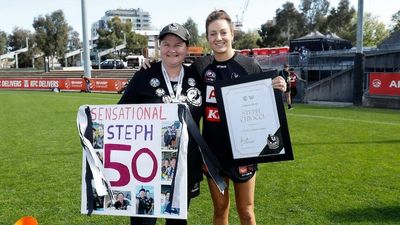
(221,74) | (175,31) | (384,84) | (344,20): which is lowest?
(384,84)

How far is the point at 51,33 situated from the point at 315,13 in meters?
50.9

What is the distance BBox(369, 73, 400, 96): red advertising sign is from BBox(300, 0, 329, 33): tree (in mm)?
63952

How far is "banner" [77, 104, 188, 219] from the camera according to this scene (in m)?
2.98

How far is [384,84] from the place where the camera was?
759 inches

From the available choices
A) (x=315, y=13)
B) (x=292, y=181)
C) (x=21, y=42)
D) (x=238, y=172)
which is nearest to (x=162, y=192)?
(x=238, y=172)

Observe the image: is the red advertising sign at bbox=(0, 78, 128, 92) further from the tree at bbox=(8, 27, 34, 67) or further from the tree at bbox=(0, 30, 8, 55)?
the tree at bbox=(0, 30, 8, 55)

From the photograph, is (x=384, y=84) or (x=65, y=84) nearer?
(x=384, y=84)

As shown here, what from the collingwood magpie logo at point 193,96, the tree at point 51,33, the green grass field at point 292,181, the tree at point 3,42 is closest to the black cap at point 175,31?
the collingwood magpie logo at point 193,96

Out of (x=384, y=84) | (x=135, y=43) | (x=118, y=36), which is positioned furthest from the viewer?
(x=135, y=43)

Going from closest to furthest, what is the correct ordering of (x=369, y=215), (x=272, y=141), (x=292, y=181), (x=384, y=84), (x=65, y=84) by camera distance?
(x=272, y=141), (x=369, y=215), (x=292, y=181), (x=384, y=84), (x=65, y=84)

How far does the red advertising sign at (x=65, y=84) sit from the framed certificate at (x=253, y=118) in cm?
3081

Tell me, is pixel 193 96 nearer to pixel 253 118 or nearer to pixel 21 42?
pixel 253 118

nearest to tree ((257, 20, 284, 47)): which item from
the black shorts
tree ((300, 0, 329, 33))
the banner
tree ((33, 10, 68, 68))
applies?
tree ((300, 0, 329, 33))

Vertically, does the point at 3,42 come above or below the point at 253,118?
above
